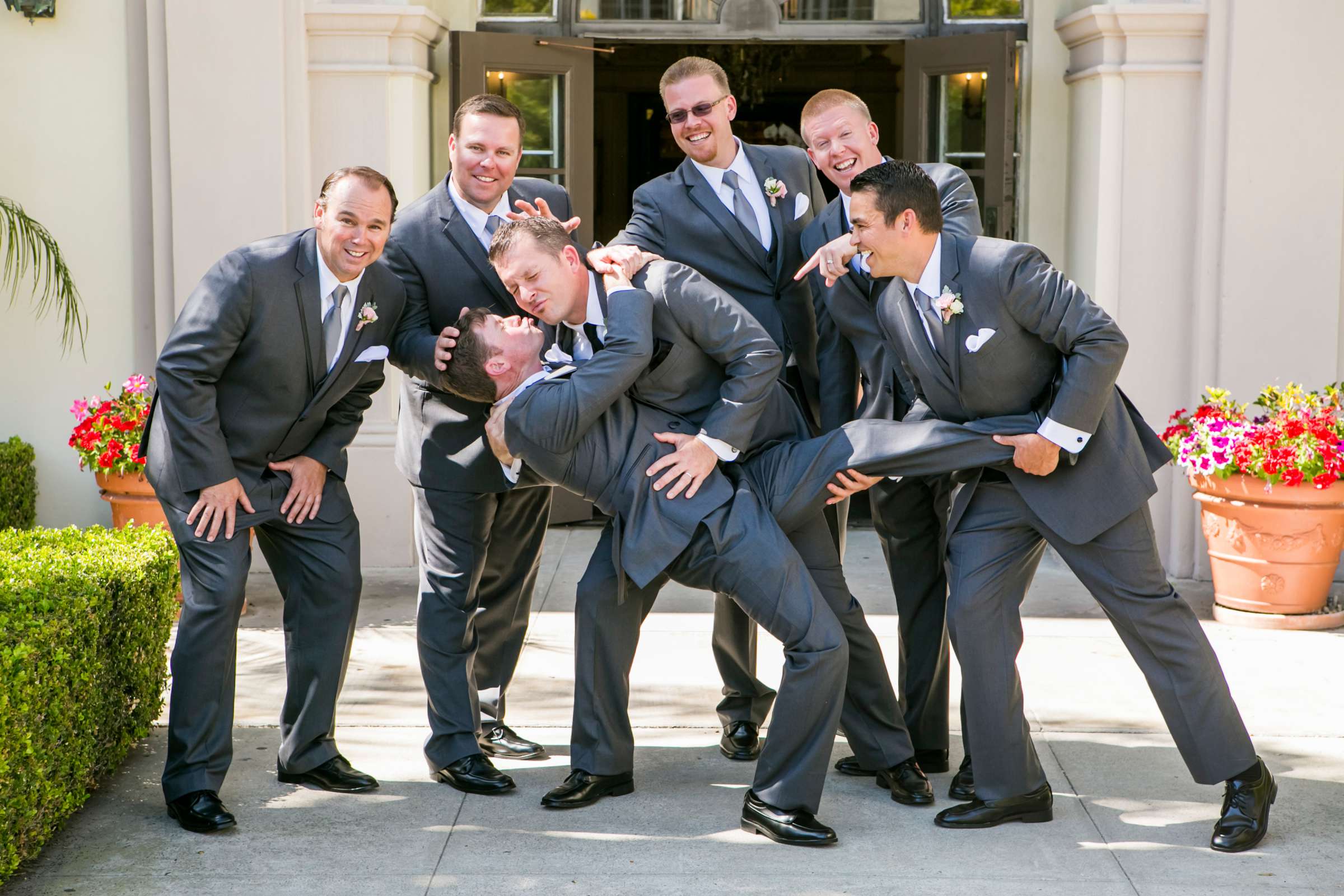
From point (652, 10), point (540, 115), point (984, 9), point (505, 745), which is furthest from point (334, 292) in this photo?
point (984, 9)

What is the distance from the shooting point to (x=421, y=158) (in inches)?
298

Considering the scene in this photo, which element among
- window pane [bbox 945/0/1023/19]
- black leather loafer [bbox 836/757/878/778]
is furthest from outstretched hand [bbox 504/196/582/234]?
window pane [bbox 945/0/1023/19]

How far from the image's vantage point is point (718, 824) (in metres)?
4.07

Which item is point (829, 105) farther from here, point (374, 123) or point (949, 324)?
point (374, 123)

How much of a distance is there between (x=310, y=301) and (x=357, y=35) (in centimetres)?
351

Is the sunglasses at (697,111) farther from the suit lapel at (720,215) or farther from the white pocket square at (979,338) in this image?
the white pocket square at (979,338)

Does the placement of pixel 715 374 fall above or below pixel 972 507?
above

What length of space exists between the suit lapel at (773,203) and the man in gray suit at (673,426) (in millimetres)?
565

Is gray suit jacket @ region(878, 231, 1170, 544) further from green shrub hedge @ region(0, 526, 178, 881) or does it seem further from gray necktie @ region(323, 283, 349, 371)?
green shrub hedge @ region(0, 526, 178, 881)

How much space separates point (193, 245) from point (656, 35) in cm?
281

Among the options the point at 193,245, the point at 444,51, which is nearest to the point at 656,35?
the point at 444,51

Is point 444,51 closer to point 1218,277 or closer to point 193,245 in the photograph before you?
point 193,245

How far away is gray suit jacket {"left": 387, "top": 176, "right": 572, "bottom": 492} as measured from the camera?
14.7ft

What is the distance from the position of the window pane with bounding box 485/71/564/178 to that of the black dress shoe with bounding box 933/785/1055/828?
4841 mm
